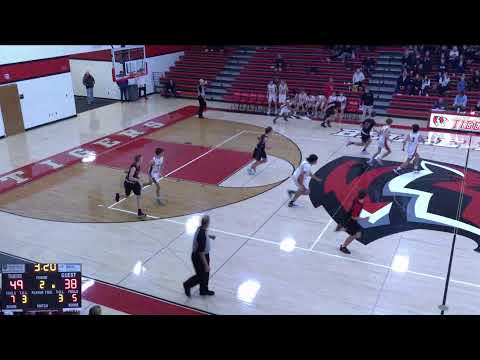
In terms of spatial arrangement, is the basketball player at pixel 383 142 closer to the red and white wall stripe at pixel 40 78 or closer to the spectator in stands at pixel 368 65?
the red and white wall stripe at pixel 40 78

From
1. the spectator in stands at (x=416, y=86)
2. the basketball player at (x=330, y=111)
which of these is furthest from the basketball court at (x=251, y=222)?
the spectator in stands at (x=416, y=86)

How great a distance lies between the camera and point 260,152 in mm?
14219

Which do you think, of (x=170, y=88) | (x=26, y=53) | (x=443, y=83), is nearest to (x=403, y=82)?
(x=443, y=83)

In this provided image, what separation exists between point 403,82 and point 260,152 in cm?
1196

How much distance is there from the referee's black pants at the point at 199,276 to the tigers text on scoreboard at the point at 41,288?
199 centimetres

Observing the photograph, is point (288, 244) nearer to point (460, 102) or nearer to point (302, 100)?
point (302, 100)

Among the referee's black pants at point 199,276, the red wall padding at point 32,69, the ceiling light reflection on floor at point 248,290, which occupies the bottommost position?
the ceiling light reflection on floor at point 248,290

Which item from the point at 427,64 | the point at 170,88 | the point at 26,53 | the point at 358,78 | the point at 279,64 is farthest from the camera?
the point at 170,88

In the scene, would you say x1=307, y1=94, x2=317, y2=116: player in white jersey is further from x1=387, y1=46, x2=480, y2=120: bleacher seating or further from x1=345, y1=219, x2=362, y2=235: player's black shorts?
x1=345, y1=219, x2=362, y2=235: player's black shorts

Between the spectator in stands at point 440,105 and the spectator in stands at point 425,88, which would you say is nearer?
the spectator in stands at point 440,105

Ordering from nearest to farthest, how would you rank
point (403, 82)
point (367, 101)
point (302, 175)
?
point (302, 175) < point (367, 101) < point (403, 82)

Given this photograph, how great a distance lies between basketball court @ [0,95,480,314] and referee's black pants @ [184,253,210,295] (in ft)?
0.88

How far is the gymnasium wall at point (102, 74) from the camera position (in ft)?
83.8
